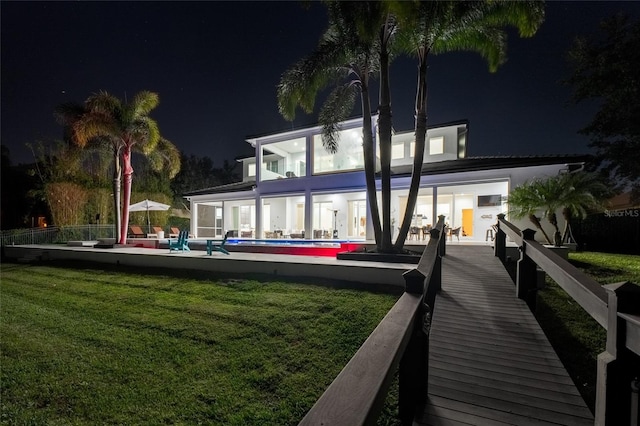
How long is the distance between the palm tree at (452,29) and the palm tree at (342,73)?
2.77 ft

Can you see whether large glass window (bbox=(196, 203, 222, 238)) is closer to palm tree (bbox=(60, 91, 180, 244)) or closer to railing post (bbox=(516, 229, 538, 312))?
palm tree (bbox=(60, 91, 180, 244))

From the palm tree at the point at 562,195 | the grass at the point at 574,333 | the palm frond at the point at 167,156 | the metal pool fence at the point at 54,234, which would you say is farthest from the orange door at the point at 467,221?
the metal pool fence at the point at 54,234

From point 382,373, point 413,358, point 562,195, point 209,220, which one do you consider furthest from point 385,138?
point 209,220

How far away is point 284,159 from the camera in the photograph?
1967cm

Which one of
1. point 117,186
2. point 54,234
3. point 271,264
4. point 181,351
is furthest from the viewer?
point 54,234

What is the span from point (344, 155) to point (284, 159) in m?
5.91

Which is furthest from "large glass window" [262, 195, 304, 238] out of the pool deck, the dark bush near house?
the dark bush near house

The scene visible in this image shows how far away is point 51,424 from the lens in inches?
122

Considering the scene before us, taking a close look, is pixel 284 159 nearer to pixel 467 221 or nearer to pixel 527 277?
pixel 467 221

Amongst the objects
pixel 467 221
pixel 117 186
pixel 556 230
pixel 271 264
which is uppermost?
pixel 117 186

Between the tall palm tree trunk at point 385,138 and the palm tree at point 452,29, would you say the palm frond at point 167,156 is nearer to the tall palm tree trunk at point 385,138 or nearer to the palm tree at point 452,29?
the tall palm tree trunk at point 385,138

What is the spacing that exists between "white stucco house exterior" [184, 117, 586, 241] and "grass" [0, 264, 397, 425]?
8825 millimetres

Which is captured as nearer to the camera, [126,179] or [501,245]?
[501,245]

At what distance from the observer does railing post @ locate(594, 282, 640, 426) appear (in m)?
1.64
